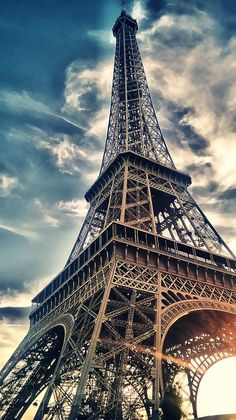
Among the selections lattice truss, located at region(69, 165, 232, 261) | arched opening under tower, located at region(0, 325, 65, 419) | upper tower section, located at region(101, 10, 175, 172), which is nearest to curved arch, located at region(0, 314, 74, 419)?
arched opening under tower, located at region(0, 325, 65, 419)

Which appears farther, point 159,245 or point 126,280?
point 159,245

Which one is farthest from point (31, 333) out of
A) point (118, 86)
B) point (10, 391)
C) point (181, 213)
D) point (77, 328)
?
point (118, 86)

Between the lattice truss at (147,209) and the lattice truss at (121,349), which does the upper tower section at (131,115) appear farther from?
the lattice truss at (121,349)

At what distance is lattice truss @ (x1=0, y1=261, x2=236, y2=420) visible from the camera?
1861 centimetres

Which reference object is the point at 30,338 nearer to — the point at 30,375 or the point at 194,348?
the point at 30,375

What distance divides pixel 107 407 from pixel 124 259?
34.1 feet

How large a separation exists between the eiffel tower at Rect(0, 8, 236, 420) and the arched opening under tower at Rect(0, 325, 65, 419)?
0.09m

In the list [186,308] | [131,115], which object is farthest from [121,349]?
[131,115]

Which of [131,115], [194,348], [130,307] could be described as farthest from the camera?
[131,115]

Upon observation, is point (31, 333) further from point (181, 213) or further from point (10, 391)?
point (181, 213)

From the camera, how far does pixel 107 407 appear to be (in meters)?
17.4

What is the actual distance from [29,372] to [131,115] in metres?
32.4

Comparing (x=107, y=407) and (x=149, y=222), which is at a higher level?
(x=149, y=222)

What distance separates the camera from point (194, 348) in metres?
31.5
